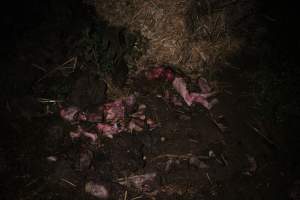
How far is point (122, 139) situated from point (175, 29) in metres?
1.87

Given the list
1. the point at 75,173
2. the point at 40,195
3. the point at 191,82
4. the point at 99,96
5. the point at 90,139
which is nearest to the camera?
the point at 40,195

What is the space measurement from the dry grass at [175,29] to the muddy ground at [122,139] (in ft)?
0.90

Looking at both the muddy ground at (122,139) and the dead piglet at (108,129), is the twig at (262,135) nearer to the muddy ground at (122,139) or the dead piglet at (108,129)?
the muddy ground at (122,139)

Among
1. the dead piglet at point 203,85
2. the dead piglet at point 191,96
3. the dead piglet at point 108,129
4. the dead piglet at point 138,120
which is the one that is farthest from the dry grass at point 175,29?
the dead piglet at point 108,129

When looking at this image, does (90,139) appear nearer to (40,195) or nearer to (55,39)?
(40,195)

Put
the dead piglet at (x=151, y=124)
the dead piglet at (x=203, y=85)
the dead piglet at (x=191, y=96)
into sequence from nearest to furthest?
1. the dead piglet at (x=151, y=124)
2. the dead piglet at (x=191, y=96)
3. the dead piglet at (x=203, y=85)

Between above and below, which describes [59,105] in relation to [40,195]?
above

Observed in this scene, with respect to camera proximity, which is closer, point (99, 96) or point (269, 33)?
point (99, 96)

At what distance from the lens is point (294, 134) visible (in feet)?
12.7

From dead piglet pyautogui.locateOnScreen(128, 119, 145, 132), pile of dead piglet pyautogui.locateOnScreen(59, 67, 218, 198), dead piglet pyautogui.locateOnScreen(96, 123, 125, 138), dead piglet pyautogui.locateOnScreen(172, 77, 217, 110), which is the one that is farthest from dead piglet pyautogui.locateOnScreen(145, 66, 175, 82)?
dead piglet pyautogui.locateOnScreen(96, 123, 125, 138)

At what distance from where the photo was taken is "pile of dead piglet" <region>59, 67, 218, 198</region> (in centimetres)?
384

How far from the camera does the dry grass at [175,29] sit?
4480mm

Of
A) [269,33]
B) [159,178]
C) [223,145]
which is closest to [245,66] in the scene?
[269,33]

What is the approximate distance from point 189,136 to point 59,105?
1733mm
